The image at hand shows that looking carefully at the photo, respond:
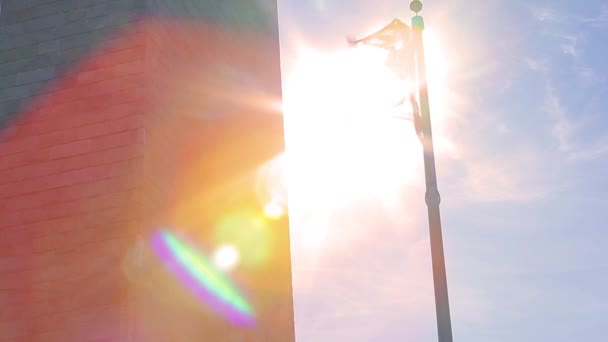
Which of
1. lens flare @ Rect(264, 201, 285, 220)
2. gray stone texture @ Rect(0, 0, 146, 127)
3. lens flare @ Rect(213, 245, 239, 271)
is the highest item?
gray stone texture @ Rect(0, 0, 146, 127)

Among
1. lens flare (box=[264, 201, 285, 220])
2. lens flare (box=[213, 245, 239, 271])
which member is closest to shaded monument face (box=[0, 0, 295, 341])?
lens flare (box=[213, 245, 239, 271])

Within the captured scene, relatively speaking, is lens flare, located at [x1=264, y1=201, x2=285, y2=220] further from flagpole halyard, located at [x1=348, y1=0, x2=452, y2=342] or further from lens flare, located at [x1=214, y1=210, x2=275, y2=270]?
flagpole halyard, located at [x1=348, y1=0, x2=452, y2=342]

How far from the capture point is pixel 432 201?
314 inches

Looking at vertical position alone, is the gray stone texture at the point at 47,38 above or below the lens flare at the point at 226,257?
above

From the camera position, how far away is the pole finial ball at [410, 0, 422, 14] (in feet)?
28.9

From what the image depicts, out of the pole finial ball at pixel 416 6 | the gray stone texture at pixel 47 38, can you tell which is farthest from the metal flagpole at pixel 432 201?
the gray stone texture at pixel 47 38

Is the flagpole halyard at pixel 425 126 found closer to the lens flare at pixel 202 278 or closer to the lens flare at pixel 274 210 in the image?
the lens flare at pixel 202 278

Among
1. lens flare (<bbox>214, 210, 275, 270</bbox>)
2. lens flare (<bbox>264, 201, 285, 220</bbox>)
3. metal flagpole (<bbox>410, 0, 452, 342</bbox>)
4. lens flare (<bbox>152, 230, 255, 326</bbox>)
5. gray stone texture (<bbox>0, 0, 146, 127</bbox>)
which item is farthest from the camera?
lens flare (<bbox>264, 201, 285, 220</bbox>)

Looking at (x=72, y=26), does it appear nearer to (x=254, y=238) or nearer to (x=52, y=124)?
(x=52, y=124)

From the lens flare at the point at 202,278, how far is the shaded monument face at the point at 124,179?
28 millimetres

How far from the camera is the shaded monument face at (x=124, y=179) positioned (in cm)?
864

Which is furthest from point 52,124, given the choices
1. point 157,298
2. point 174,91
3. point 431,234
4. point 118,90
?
point 431,234

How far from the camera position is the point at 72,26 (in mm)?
9977

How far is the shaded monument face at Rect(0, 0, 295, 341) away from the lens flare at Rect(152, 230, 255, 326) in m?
0.03
